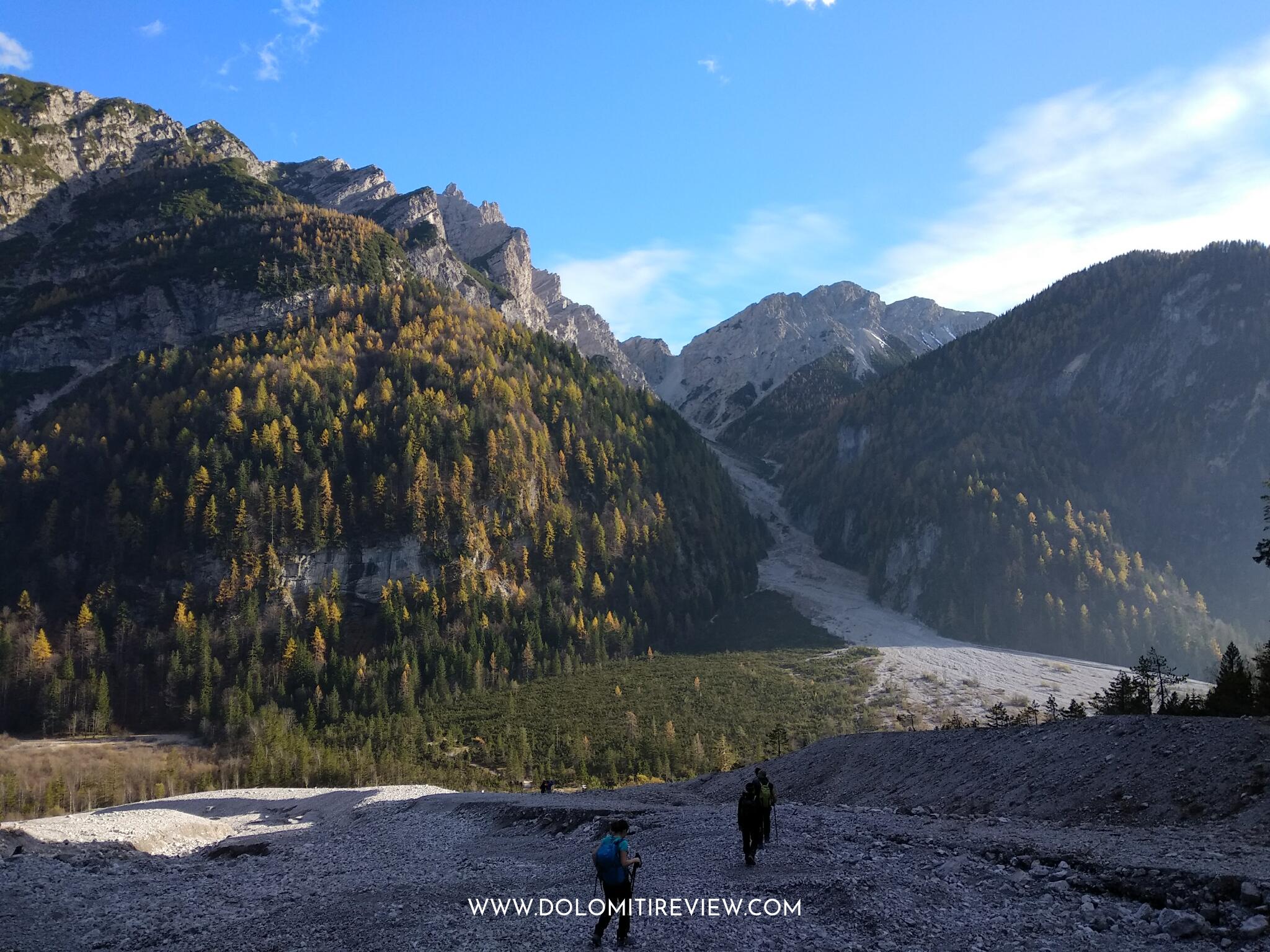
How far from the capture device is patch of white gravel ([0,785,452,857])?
42.7 m

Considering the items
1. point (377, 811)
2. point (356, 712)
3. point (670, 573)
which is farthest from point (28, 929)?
point (670, 573)

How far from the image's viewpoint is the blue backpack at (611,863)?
14312 millimetres

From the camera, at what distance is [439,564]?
516 ft

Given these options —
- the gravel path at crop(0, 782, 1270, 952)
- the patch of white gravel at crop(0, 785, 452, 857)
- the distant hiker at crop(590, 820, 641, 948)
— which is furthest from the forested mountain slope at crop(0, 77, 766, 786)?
the distant hiker at crop(590, 820, 641, 948)

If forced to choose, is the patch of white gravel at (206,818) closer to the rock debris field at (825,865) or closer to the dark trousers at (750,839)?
the rock debris field at (825,865)

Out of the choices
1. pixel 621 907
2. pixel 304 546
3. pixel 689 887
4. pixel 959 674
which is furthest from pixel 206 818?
pixel 959 674

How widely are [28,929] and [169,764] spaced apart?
9084 centimetres

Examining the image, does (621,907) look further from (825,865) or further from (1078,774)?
(1078,774)

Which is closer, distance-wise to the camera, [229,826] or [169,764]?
[229,826]

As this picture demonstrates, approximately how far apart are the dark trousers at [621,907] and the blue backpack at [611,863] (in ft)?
0.42

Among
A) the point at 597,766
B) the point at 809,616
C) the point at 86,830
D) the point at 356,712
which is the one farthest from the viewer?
the point at 809,616

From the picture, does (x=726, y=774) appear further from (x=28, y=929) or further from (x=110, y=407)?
(x=110, y=407)

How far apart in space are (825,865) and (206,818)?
57571mm

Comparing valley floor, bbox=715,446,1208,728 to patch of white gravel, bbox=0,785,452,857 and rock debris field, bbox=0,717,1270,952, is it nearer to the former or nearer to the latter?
patch of white gravel, bbox=0,785,452,857
